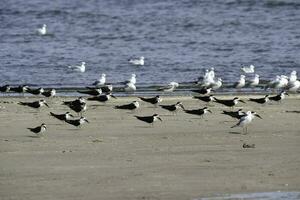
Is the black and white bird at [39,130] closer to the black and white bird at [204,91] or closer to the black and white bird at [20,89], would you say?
the black and white bird at [20,89]

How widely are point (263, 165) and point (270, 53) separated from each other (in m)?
22.9

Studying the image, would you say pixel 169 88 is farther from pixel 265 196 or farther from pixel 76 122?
pixel 265 196

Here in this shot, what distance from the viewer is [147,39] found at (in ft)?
146

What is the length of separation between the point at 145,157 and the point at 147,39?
29.9 m

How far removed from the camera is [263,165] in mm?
13953

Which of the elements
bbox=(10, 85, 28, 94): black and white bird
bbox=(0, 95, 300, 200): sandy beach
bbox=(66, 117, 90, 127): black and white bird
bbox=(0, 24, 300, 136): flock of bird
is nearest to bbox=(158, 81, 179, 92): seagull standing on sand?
bbox=(0, 24, 300, 136): flock of bird

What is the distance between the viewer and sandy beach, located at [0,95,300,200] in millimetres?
12312

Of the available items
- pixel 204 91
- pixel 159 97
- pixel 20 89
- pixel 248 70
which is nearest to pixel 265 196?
pixel 159 97

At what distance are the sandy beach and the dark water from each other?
979 centimetres

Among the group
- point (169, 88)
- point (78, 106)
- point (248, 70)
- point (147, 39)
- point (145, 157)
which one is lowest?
point (147, 39)

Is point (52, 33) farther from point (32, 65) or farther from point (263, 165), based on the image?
point (263, 165)

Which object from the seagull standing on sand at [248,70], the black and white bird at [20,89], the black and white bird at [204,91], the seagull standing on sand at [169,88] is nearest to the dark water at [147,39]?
the seagull standing on sand at [248,70]

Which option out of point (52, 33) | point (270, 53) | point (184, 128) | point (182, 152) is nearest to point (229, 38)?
point (270, 53)

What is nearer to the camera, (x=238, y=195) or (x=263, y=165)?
(x=238, y=195)
